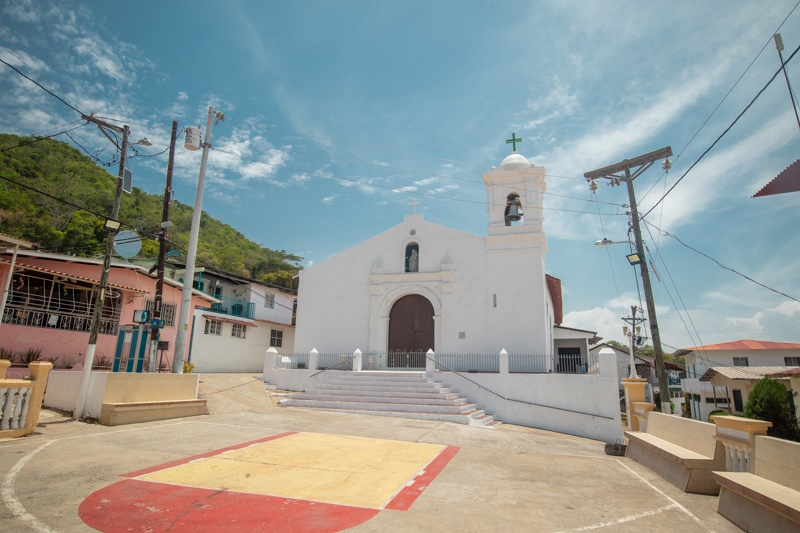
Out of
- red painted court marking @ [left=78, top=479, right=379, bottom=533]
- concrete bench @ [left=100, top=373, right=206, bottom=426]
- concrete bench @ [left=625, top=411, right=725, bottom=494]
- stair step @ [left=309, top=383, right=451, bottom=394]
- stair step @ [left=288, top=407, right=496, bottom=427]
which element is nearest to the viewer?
red painted court marking @ [left=78, top=479, right=379, bottom=533]

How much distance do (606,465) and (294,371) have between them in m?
11.9

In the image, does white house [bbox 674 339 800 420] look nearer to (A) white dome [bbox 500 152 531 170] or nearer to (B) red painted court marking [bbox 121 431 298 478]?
(A) white dome [bbox 500 152 531 170]

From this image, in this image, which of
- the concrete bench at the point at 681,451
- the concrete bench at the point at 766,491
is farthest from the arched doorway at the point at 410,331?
the concrete bench at the point at 766,491

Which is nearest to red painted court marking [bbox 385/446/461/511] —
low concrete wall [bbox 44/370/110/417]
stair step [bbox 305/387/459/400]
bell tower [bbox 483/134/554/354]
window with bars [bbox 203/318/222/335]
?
stair step [bbox 305/387/459/400]

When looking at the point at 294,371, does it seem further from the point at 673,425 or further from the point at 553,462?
the point at 673,425

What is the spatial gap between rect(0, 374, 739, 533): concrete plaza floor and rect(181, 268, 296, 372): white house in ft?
37.2

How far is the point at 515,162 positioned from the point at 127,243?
1472 centimetres

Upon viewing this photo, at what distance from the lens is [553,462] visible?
782 centimetres

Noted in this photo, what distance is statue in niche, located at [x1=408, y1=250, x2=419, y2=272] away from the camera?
65.7 ft

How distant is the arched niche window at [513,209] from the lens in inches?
729

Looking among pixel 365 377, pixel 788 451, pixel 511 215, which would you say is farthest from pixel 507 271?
pixel 788 451

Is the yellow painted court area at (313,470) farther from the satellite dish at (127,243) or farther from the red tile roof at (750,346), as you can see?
the red tile roof at (750,346)

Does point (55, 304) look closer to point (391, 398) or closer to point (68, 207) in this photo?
point (391, 398)

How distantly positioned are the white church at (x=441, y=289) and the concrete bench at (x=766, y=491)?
12.4 meters
